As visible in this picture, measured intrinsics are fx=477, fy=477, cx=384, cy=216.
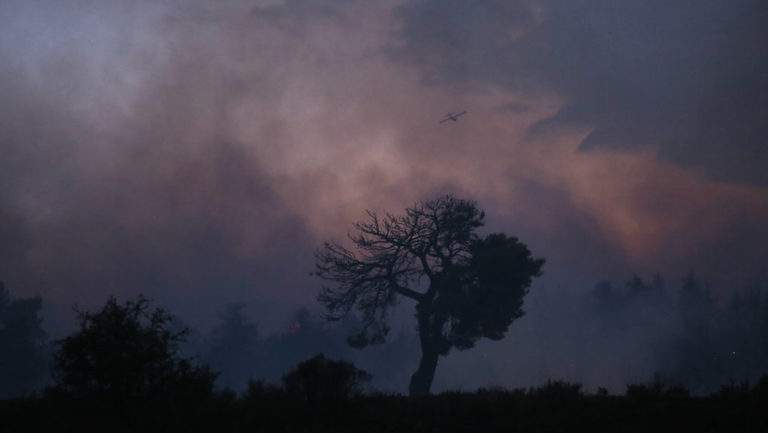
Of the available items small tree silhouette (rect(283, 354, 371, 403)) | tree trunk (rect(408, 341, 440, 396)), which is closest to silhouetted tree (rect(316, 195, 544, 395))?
tree trunk (rect(408, 341, 440, 396))

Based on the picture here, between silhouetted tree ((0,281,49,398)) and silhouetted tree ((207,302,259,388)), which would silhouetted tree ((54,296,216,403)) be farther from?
silhouetted tree ((207,302,259,388))

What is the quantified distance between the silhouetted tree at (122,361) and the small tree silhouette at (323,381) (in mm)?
2466

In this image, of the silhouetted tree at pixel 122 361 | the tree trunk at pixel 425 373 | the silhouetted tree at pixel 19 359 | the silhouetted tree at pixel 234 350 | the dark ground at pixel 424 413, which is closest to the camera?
the dark ground at pixel 424 413

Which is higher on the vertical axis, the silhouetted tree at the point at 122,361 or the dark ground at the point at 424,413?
the silhouetted tree at the point at 122,361

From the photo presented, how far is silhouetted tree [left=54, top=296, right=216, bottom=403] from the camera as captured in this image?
12.2 metres

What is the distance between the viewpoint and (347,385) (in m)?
12.9

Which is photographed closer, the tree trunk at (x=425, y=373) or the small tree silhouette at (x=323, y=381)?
the small tree silhouette at (x=323, y=381)

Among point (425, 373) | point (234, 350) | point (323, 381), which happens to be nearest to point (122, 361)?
point (323, 381)

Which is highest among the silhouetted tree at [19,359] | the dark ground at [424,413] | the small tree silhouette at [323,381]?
the silhouetted tree at [19,359]

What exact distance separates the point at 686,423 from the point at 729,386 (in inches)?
159

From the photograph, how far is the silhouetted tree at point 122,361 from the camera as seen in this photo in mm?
12172

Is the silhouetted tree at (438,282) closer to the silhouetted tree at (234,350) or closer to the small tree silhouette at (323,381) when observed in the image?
the small tree silhouette at (323,381)

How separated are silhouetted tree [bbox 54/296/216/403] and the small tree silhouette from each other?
8.09ft

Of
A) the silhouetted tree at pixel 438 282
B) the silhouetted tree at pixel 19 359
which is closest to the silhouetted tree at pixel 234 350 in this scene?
the silhouetted tree at pixel 19 359
